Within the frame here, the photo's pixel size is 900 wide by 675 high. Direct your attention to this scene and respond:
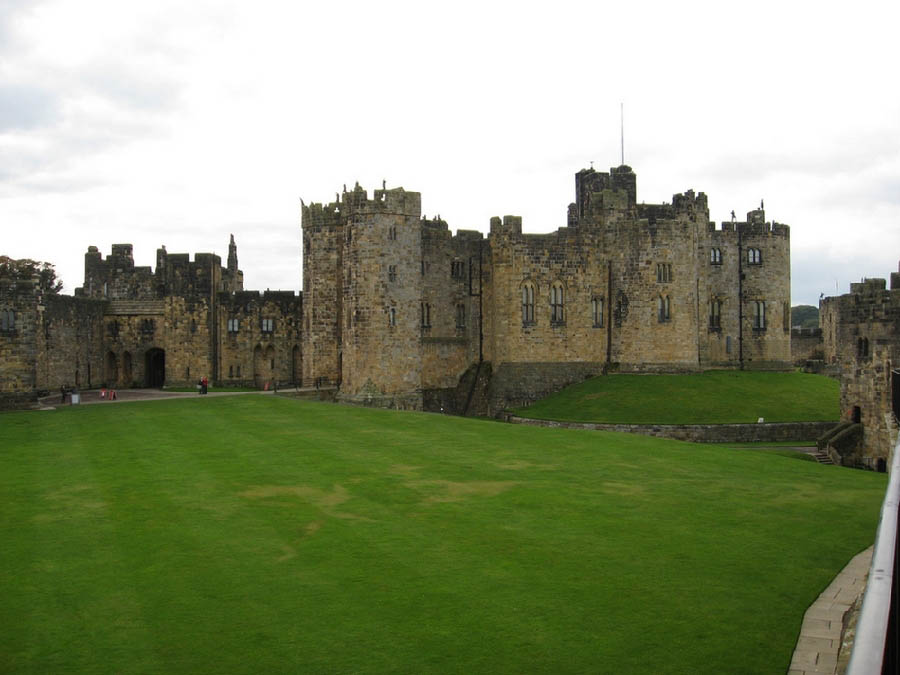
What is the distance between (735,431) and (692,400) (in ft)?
13.6

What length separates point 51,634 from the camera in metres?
10.4

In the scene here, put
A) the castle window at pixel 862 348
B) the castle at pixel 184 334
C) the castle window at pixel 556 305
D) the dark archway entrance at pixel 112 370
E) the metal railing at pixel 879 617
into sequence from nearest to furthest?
the metal railing at pixel 879 617 → the castle window at pixel 862 348 → the castle at pixel 184 334 → the castle window at pixel 556 305 → the dark archway entrance at pixel 112 370

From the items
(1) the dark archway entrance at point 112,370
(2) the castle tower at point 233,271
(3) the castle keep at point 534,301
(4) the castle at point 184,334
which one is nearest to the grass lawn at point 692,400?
(3) the castle keep at point 534,301

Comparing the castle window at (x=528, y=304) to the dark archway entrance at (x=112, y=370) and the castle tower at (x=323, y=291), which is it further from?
the dark archway entrance at (x=112, y=370)

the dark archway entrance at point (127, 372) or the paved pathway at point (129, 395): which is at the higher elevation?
the dark archway entrance at point (127, 372)

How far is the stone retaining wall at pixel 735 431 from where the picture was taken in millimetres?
38625

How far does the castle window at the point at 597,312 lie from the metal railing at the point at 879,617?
1728 inches

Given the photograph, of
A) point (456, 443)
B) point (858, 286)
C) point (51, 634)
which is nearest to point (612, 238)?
point (858, 286)

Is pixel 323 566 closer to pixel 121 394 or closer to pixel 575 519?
pixel 575 519

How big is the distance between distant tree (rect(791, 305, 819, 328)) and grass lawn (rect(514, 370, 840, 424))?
347 ft

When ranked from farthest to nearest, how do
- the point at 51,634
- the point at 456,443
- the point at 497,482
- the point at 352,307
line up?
1. the point at 352,307
2. the point at 456,443
3. the point at 497,482
4. the point at 51,634

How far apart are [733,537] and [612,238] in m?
35.3

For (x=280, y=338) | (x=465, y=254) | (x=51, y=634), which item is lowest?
(x=51, y=634)

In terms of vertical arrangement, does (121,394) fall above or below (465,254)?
below
